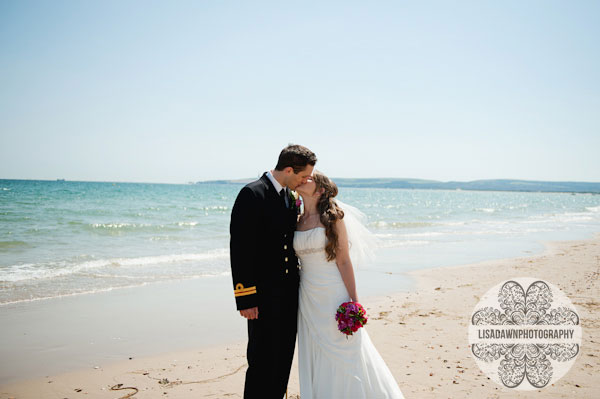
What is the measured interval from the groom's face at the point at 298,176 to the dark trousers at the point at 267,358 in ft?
3.75

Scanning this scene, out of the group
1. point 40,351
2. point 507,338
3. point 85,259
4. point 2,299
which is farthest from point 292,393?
point 85,259

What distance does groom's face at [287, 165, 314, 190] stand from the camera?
11.6 ft

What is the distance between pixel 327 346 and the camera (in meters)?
3.59

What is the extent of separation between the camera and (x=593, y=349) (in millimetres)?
5039

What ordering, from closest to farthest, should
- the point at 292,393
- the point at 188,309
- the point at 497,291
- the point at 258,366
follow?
the point at 258,366
the point at 292,393
the point at 188,309
the point at 497,291

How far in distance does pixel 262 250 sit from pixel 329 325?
0.94 m

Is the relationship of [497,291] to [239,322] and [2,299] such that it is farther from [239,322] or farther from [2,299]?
[2,299]

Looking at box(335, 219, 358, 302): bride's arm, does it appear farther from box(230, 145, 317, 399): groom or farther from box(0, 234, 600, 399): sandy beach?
box(0, 234, 600, 399): sandy beach

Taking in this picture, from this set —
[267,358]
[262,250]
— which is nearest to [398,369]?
[267,358]

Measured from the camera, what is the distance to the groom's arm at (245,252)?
3.27m

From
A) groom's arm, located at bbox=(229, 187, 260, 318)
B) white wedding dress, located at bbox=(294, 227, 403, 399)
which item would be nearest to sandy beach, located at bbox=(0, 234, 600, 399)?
white wedding dress, located at bbox=(294, 227, 403, 399)

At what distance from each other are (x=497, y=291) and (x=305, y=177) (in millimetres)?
6510

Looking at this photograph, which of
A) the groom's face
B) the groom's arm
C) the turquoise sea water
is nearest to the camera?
the groom's arm

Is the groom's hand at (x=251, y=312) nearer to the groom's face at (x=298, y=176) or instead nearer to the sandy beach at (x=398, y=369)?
the groom's face at (x=298, y=176)
